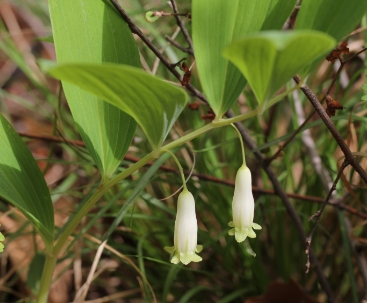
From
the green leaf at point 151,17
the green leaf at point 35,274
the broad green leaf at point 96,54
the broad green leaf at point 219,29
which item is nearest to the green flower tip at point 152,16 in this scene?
the green leaf at point 151,17

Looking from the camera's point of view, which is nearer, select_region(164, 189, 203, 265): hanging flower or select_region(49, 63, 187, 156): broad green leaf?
select_region(49, 63, 187, 156): broad green leaf

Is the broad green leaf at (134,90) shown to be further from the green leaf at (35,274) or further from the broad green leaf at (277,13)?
the green leaf at (35,274)

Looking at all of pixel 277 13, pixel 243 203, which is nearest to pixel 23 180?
pixel 243 203

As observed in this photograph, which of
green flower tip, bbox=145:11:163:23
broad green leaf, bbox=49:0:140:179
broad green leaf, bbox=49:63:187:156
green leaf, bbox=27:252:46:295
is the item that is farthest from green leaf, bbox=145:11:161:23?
green leaf, bbox=27:252:46:295

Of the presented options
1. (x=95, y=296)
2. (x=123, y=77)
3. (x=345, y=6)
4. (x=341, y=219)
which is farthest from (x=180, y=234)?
(x=95, y=296)

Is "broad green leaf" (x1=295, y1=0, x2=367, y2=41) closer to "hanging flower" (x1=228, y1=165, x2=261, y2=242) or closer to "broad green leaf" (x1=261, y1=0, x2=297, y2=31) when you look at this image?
"broad green leaf" (x1=261, y1=0, x2=297, y2=31)

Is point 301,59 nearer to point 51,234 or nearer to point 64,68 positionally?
point 64,68
